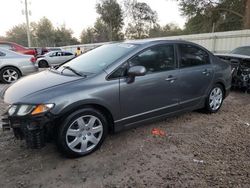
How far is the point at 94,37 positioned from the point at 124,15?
1045 cm

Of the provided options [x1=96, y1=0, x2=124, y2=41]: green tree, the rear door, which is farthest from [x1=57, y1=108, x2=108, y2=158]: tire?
[x1=96, y1=0, x2=124, y2=41]: green tree

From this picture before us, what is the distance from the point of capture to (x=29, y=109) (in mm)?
2609

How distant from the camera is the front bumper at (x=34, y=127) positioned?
2.60 m

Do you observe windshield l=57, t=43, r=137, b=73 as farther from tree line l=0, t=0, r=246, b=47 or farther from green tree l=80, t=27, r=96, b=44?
green tree l=80, t=27, r=96, b=44

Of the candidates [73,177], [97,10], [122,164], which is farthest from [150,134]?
[97,10]

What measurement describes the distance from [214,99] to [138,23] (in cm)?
3176

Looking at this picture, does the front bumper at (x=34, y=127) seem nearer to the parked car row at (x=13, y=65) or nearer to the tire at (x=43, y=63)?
the parked car row at (x=13, y=65)

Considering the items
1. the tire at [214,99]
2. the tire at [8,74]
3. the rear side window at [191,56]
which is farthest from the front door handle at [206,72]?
the tire at [8,74]

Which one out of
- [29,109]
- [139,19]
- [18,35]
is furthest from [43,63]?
[18,35]

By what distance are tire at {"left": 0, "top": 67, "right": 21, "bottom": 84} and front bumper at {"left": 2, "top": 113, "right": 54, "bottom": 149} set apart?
18.4ft

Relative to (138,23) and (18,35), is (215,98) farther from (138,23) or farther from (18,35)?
(18,35)

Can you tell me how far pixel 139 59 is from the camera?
3.41 meters

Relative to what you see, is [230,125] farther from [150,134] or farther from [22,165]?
[22,165]

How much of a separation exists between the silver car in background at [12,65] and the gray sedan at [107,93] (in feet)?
14.6
